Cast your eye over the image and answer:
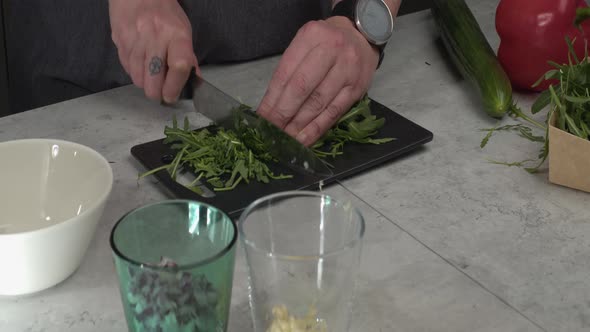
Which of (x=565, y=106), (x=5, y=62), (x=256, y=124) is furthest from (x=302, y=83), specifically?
(x=5, y=62)

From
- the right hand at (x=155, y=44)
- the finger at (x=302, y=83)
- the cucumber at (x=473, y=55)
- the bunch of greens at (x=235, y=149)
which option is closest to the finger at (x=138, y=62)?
the right hand at (x=155, y=44)

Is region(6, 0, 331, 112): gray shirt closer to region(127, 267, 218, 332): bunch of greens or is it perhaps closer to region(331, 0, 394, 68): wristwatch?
region(331, 0, 394, 68): wristwatch

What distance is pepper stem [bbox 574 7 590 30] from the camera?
50.7 inches

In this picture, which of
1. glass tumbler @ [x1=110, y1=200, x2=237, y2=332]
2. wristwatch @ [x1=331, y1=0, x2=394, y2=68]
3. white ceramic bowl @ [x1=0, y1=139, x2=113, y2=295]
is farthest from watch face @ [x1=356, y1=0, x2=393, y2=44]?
glass tumbler @ [x1=110, y1=200, x2=237, y2=332]

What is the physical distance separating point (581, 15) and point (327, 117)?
1.51 feet

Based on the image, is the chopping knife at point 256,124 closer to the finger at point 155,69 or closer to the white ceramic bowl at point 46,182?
the finger at point 155,69

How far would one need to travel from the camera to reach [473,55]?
54.9 inches

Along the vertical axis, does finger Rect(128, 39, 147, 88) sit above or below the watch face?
below

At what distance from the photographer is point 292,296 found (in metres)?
0.72

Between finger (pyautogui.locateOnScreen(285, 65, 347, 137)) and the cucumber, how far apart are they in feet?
0.80

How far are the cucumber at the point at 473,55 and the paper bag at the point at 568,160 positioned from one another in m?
0.19

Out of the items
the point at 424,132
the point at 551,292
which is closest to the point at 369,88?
the point at 424,132

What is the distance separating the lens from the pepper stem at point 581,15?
1288mm

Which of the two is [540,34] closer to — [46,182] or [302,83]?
[302,83]
